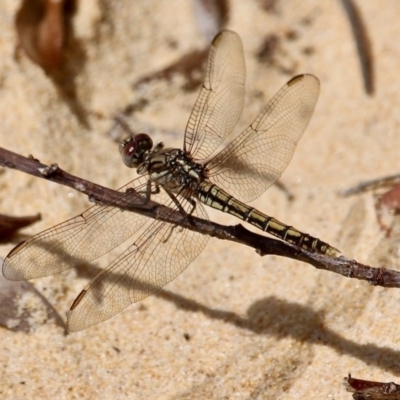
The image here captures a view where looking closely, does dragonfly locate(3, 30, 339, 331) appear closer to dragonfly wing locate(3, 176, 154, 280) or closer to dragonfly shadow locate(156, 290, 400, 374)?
dragonfly wing locate(3, 176, 154, 280)

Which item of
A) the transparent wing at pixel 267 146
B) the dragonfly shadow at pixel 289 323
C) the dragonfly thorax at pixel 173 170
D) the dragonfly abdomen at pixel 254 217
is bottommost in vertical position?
the dragonfly shadow at pixel 289 323

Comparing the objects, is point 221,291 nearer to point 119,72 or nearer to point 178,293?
point 178,293

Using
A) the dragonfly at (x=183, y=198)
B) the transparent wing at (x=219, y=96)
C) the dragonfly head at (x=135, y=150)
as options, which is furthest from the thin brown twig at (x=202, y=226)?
the transparent wing at (x=219, y=96)

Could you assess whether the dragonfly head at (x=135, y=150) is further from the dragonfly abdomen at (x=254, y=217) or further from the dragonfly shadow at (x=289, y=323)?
the dragonfly shadow at (x=289, y=323)

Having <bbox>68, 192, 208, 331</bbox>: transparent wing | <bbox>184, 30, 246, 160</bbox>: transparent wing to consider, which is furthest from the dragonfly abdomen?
<bbox>184, 30, 246, 160</bbox>: transparent wing

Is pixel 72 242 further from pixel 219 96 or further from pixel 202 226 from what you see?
pixel 219 96

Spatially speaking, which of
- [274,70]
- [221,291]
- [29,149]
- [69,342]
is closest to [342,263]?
[221,291]
